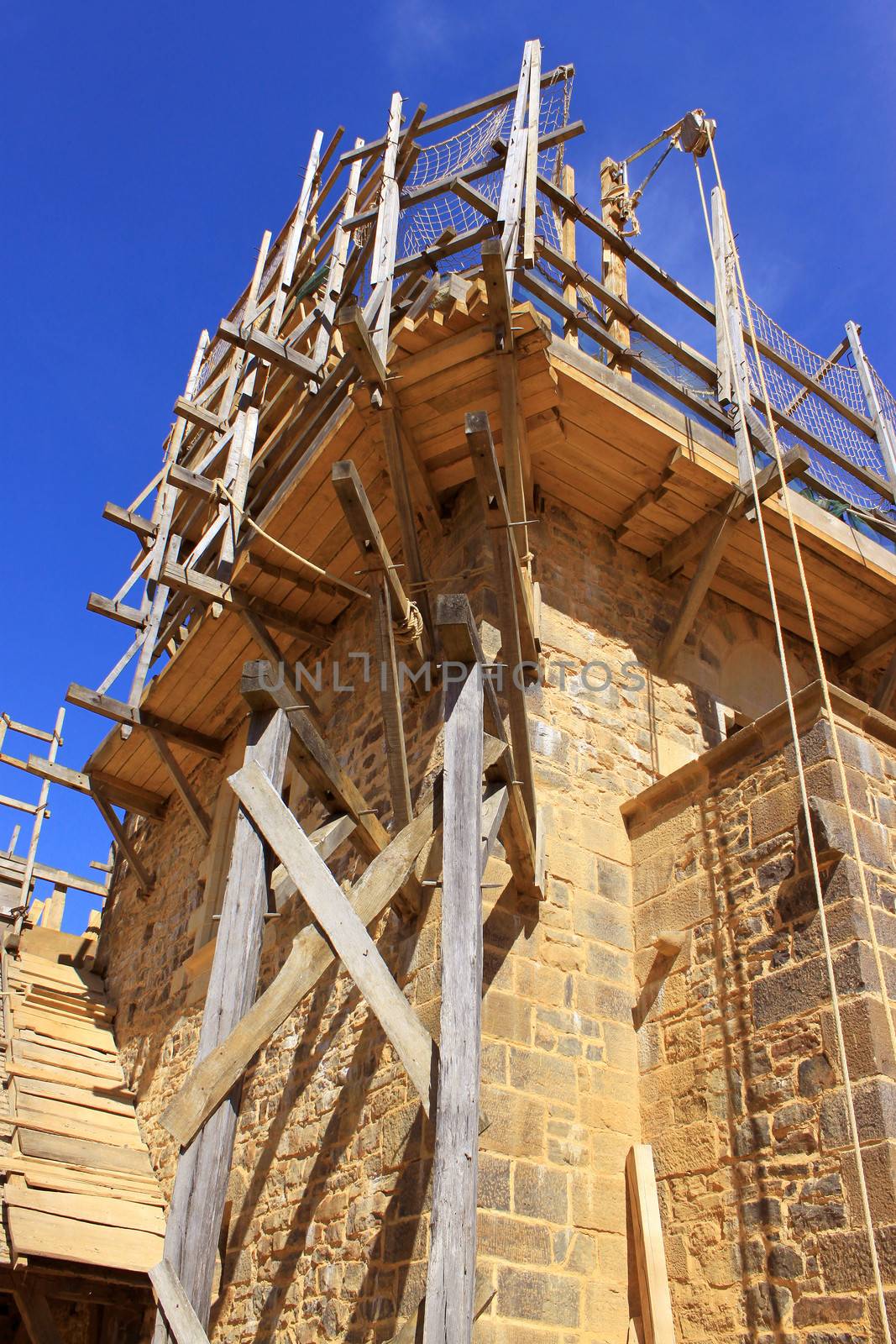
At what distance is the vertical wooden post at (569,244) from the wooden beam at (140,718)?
4350 mm

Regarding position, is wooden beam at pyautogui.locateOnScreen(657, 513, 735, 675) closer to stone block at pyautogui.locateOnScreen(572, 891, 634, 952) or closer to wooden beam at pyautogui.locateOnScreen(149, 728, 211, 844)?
stone block at pyautogui.locateOnScreen(572, 891, 634, 952)

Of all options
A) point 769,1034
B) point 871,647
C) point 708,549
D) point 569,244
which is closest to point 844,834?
point 769,1034

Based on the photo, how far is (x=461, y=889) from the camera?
3729 mm

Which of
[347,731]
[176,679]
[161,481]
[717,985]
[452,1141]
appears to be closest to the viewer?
[452,1141]

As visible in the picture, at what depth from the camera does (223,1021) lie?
3775 mm

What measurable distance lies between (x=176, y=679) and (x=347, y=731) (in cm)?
208

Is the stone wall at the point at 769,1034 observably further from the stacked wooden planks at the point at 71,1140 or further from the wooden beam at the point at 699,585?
the stacked wooden planks at the point at 71,1140

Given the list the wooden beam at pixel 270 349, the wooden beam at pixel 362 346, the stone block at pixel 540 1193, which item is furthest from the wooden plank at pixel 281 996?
the wooden beam at pixel 270 349

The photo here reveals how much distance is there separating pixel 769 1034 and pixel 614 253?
5.88 metres

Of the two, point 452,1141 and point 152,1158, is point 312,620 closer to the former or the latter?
point 152,1158

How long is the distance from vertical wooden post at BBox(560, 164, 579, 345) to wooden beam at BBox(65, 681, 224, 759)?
14.3 feet

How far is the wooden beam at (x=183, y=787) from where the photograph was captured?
8.45 m

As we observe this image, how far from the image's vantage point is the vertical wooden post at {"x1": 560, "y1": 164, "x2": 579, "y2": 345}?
6.63m

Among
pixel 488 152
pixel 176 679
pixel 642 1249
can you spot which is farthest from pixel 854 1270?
pixel 488 152
